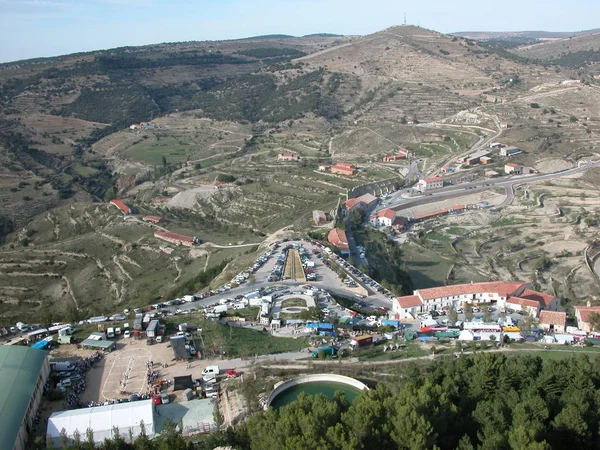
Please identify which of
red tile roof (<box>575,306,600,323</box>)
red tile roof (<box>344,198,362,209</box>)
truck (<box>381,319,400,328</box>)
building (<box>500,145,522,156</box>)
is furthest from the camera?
building (<box>500,145,522,156</box>)

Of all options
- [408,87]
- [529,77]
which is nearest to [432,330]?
[408,87]

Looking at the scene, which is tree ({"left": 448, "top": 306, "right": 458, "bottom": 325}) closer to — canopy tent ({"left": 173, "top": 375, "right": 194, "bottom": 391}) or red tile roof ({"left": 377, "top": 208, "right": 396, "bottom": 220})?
canopy tent ({"left": 173, "top": 375, "right": 194, "bottom": 391})

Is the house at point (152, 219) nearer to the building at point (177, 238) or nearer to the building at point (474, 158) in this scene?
the building at point (177, 238)

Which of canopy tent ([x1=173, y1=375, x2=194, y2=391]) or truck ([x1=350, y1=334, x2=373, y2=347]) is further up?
canopy tent ([x1=173, y1=375, x2=194, y2=391])

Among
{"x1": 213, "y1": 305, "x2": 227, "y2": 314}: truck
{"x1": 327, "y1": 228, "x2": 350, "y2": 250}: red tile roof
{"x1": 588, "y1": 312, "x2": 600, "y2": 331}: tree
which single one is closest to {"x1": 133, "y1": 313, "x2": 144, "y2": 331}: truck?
{"x1": 213, "y1": 305, "x2": 227, "y2": 314}: truck

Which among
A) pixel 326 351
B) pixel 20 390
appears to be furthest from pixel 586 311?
pixel 20 390

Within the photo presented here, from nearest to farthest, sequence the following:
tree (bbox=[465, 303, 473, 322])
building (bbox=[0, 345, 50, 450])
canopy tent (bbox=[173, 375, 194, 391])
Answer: building (bbox=[0, 345, 50, 450]) < canopy tent (bbox=[173, 375, 194, 391]) < tree (bbox=[465, 303, 473, 322])

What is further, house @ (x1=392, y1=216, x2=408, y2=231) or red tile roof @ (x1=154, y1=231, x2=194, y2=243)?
house @ (x1=392, y1=216, x2=408, y2=231)
